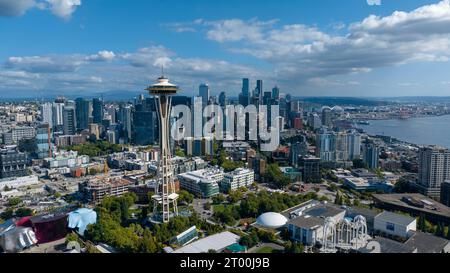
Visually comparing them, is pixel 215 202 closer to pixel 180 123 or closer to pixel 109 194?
pixel 109 194

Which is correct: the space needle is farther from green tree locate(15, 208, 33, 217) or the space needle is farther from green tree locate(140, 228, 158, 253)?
green tree locate(15, 208, 33, 217)

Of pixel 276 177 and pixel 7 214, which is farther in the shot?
pixel 276 177

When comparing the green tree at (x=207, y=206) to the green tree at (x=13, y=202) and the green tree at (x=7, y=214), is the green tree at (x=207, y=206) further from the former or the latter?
the green tree at (x=13, y=202)

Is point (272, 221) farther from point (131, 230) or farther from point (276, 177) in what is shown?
point (276, 177)

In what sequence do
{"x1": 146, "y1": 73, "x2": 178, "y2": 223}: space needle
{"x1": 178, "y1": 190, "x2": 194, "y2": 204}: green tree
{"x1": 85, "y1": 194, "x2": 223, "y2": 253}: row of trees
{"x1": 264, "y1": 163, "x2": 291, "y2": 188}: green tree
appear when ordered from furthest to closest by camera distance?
{"x1": 264, "y1": 163, "x2": 291, "y2": 188}: green tree, {"x1": 178, "y1": 190, "x2": 194, "y2": 204}: green tree, {"x1": 146, "y1": 73, "x2": 178, "y2": 223}: space needle, {"x1": 85, "y1": 194, "x2": 223, "y2": 253}: row of trees

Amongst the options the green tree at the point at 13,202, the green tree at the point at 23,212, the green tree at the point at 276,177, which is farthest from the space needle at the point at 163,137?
the green tree at the point at 276,177

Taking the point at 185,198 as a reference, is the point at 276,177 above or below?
above

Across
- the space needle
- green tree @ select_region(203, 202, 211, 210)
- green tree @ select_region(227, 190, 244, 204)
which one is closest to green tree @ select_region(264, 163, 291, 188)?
green tree @ select_region(227, 190, 244, 204)

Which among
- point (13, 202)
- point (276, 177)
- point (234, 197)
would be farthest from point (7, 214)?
point (276, 177)
